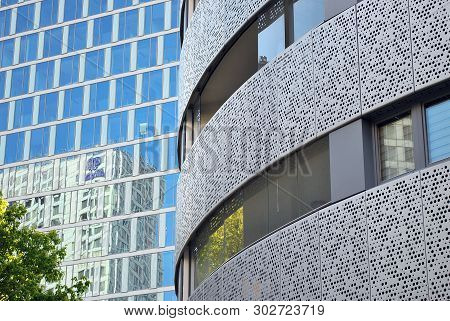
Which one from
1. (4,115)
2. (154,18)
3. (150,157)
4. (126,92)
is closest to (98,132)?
(126,92)

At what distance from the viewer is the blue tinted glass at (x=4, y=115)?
86375mm

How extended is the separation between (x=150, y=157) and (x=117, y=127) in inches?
187

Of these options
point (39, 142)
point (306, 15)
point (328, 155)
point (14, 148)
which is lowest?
point (328, 155)

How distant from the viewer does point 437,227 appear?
13.2 m

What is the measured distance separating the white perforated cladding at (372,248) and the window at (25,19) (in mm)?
75044

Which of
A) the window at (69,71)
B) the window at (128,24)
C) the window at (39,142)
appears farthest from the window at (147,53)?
the window at (39,142)

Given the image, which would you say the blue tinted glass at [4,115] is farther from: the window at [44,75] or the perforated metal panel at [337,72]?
the perforated metal panel at [337,72]

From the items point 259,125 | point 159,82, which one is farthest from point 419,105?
point 159,82

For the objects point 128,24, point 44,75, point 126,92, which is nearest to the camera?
point 126,92

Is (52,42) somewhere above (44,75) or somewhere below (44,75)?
above

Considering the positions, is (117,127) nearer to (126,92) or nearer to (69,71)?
(126,92)

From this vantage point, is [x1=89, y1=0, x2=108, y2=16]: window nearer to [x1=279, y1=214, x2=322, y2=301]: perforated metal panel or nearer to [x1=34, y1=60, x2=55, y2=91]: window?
[x1=34, y1=60, x2=55, y2=91]: window

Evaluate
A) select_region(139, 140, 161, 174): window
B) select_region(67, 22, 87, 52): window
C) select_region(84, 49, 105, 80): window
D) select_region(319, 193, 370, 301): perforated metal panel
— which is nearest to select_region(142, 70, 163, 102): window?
select_region(139, 140, 161, 174): window

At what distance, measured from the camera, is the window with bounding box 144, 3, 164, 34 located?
3211 inches
